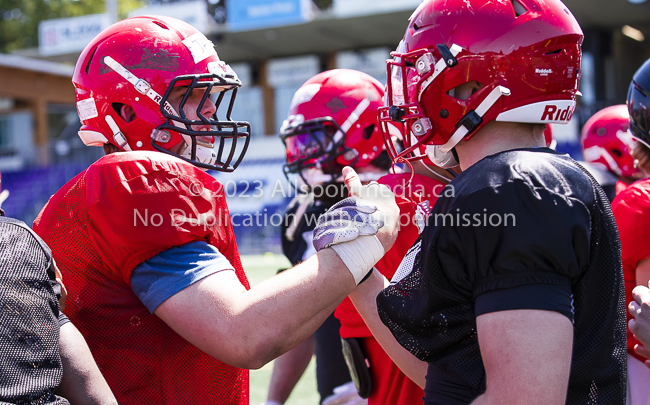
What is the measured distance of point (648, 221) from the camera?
6.64 ft

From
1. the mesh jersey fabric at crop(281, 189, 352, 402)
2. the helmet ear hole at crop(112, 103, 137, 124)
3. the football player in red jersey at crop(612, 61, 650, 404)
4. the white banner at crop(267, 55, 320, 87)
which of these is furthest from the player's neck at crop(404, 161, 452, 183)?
the white banner at crop(267, 55, 320, 87)

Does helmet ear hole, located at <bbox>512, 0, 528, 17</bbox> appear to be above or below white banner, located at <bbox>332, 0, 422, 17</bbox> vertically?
above

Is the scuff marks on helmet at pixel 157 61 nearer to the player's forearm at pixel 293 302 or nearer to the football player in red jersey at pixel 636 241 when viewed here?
the player's forearm at pixel 293 302

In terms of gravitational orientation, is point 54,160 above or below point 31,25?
below

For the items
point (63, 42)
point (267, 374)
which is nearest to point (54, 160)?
point (63, 42)

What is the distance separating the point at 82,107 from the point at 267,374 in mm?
4082

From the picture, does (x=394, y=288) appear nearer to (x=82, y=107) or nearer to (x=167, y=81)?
(x=167, y=81)

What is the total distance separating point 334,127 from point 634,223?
179 cm

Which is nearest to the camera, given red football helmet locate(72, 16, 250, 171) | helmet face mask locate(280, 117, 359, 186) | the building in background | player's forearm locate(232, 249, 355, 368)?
player's forearm locate(232, 249, 355, 368)

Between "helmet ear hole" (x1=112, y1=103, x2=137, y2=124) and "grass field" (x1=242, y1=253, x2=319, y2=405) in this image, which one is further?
"grass field" (x1=242, y1=253, x2=319, y2=405)

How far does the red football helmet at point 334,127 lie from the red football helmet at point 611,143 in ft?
7.14

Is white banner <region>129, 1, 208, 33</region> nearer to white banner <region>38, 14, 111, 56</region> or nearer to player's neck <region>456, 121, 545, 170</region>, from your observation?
white banner <region>38, 14, 111, 56</region>

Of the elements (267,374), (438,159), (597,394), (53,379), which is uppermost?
(438,159)

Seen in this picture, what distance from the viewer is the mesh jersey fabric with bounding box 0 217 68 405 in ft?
3.94
